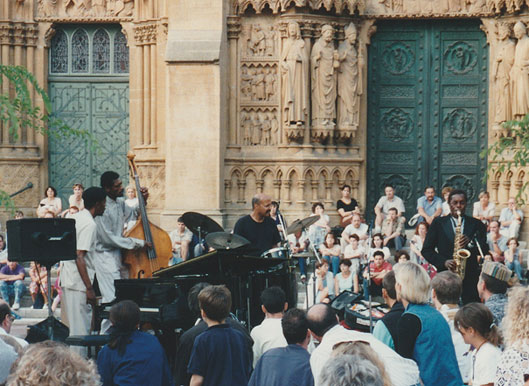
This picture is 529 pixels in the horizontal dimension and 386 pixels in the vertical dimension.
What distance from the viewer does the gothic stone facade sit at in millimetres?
19438

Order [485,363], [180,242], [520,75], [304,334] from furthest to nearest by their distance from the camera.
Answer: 1. [520,75]
2. [180,242]
3. [304,334]
4. [485,363]

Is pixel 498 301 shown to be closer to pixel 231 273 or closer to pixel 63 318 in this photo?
pixel 231 273

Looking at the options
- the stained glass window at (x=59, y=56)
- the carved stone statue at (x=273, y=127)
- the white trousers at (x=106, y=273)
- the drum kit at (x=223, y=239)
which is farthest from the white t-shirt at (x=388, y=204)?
the white trousers at (x=106, y=273)

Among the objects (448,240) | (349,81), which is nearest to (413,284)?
(448,240)

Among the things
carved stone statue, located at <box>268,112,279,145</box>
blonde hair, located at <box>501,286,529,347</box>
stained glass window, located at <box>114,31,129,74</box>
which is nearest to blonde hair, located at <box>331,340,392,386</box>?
blonde hair, located at <box>501,286,529,347</box>

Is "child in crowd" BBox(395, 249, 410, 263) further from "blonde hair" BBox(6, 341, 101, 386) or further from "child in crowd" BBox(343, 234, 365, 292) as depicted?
"blonde hair" BBox(6, 341, 101, 386)

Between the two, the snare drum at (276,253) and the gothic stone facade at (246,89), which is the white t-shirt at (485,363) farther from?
the gothic stone facade at (246,89)

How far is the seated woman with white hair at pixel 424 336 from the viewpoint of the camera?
7.15 meters

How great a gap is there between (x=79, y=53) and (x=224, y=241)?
1094 centimetres

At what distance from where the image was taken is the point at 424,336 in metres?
7.16

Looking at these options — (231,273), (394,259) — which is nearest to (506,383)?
(231,273)

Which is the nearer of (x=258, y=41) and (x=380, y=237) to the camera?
(x=380, y=237)

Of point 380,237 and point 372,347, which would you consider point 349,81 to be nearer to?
point 380,237

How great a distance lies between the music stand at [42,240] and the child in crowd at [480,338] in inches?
A: 165
